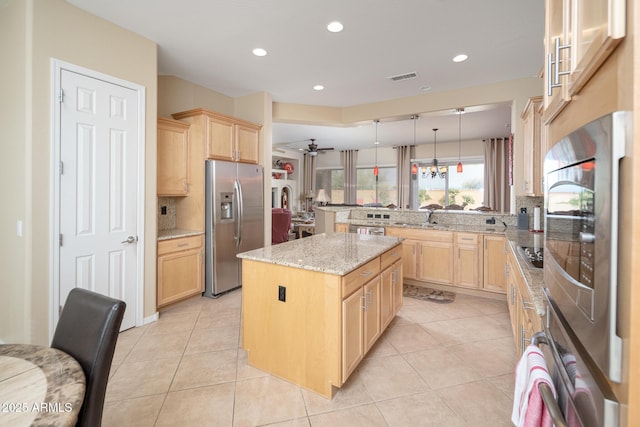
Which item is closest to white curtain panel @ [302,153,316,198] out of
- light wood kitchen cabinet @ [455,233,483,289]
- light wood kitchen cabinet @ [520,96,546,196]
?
light wood kitchen cabinet @ [455,233,483,289]

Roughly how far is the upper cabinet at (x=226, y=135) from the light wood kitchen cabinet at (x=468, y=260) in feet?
10.4

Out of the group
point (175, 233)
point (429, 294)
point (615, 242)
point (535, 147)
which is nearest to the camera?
point (615, 242)

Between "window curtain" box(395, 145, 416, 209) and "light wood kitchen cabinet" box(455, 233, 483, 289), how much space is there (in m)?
5.02

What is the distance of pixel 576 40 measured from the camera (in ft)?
2.64

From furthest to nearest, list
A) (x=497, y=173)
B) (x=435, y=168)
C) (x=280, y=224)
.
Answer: (x=497, y=173) < (x=435, y=168) < (x=280, y=224)

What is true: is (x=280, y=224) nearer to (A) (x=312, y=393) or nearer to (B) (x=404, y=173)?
(B) (x=404, y=173)

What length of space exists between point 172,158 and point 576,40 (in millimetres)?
3857

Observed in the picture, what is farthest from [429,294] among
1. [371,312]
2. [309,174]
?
[309,174]

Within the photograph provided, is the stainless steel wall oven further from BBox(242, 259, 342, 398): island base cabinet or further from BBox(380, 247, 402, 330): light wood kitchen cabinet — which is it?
BBox(380, 247, 402, 330): light wood kitchen cabinet

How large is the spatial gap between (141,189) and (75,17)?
151cm

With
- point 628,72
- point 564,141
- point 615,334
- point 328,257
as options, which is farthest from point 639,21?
point 328,257

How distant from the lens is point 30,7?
2270 mm

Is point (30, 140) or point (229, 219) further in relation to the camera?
point (229, 219)

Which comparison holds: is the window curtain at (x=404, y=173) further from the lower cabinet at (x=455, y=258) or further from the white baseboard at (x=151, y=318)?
the white baseboard at (x=151, y=318)
